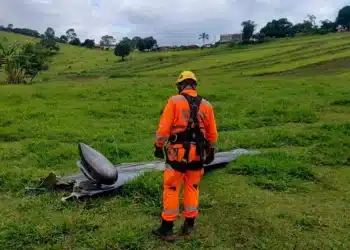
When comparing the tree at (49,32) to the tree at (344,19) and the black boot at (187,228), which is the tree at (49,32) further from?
the black boot at (187,228)

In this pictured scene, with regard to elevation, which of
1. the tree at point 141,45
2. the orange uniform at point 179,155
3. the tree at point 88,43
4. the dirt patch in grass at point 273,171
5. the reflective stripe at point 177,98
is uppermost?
the tree at point 88,43

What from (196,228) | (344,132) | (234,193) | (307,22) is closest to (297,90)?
(344,132)

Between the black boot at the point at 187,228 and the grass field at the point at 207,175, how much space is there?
0.36 ft

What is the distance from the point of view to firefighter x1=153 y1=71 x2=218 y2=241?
5.54 metres

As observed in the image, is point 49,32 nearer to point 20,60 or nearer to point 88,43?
point 88,43

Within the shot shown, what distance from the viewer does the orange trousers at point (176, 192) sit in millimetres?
5629

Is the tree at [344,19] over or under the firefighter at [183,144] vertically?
over

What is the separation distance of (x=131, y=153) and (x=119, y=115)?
5.08 metres

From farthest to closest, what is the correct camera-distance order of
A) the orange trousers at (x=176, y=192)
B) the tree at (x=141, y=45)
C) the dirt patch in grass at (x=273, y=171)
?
the tree at (x=141, y=45) → the dirt patch in grass at (x=273, y=171) → the orange trousers at (x=176, y=192)

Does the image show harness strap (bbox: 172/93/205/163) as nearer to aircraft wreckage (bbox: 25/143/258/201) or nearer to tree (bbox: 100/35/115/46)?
aircraft wreckage (bbox: 25/143/258/201)

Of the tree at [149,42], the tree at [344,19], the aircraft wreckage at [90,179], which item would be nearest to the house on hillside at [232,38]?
the tree at [149,42]

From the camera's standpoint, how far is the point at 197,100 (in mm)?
5613

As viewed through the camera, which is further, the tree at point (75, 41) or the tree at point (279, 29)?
the tree at point (75, 41)

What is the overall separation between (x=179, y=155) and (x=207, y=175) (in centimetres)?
290
